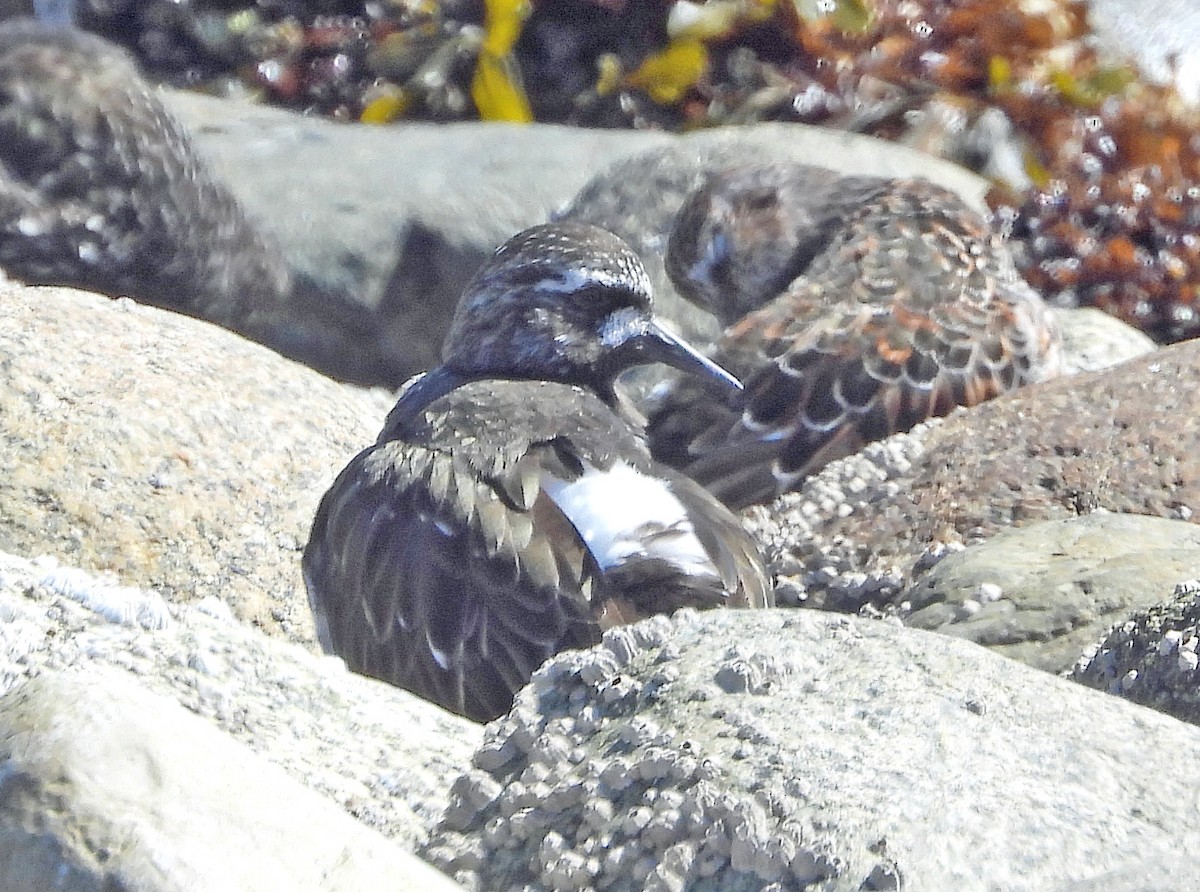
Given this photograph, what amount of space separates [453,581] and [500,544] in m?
0.12

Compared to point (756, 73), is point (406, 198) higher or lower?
higher

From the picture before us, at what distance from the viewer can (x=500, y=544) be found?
335cm

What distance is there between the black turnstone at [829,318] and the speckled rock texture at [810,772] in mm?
2437

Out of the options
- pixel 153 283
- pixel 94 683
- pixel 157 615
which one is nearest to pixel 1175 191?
pixel 153 283

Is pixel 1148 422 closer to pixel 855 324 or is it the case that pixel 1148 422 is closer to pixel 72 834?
pixel 855 324

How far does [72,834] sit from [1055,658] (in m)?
1.85

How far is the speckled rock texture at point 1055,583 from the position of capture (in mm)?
3254

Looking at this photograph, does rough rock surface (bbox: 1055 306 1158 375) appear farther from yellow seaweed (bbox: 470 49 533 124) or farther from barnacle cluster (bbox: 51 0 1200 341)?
yellow seaweed (bbox: 470 49 533 124)

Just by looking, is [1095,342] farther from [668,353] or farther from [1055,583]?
[1055,583]

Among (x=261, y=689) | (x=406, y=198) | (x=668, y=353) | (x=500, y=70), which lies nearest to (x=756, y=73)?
(x=500, y=70)

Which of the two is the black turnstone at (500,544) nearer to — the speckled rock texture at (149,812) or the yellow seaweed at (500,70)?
the speckled rock texture at (149,812)

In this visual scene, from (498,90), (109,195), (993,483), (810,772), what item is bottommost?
(498,90)

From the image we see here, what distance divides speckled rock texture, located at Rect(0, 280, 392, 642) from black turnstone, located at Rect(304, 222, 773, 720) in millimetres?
248

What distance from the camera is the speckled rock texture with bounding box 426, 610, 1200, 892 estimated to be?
78.5 inches
